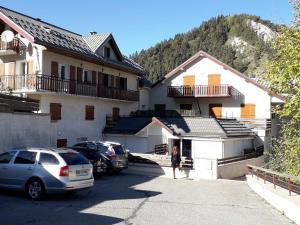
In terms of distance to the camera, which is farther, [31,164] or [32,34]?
[32,34]

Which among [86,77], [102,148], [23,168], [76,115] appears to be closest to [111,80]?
[86,77]

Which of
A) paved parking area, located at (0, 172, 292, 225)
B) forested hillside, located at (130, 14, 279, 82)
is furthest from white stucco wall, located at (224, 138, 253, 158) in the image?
forested hillside, located at (130, 14, 279, 82)

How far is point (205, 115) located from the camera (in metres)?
42.9

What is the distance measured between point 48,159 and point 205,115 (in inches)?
1180

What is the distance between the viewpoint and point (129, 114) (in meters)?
40.2

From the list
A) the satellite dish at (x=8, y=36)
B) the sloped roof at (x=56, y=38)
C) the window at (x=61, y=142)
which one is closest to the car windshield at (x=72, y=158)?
the sloped roof at (x=56, y=38)

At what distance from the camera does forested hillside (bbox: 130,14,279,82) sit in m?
126

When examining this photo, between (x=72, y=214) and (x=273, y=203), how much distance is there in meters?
7.02

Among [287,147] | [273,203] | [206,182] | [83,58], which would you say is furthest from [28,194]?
[83,58]

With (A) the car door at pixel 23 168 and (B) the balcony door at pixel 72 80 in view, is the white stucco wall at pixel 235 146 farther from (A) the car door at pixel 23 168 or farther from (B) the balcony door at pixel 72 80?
(A) the car door at pixel 23 168

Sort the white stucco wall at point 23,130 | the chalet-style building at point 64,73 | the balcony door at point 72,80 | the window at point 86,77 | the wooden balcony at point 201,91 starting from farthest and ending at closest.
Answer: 1. the wooden balcony at point 201,91
2. the window at point 86,77
3. the balcony door at point 72,80
4. the chalet-style building at point 64,73
5. the white stucco wall at point 23,130

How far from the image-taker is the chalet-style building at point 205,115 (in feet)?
105

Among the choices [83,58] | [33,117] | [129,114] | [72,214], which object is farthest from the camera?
[129,114]

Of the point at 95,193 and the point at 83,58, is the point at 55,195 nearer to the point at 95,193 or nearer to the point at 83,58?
the point at 95,193
